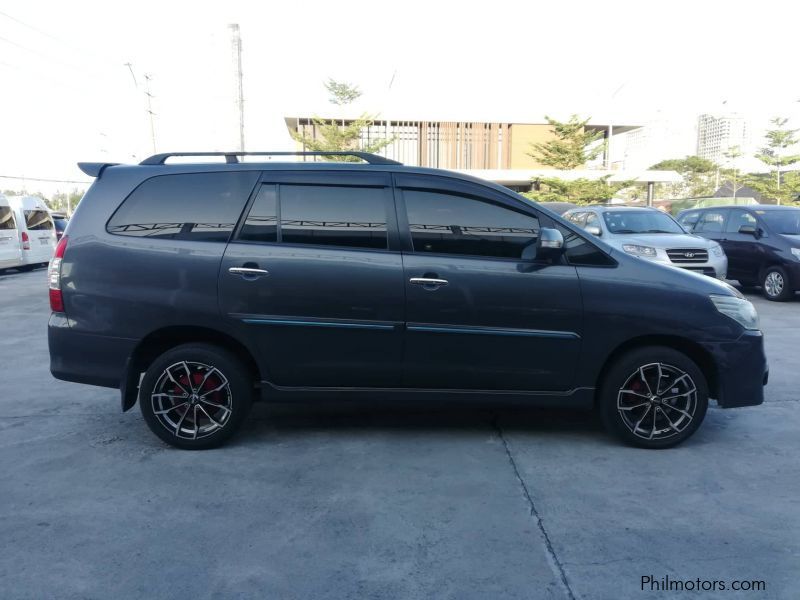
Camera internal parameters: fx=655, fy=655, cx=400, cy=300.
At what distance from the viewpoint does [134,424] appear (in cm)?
497

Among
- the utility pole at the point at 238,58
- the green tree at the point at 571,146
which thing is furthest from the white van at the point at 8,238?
the green tree at the point at 571,146

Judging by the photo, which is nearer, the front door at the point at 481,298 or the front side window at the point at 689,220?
the front door at the point at 481,298

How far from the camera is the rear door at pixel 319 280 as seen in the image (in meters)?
4.22

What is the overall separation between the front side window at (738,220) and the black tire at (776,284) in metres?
1.00

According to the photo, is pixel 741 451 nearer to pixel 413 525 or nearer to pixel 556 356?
pixel 556 356

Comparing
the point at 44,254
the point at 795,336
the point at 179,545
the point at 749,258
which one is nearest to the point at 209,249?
the point at 179,545

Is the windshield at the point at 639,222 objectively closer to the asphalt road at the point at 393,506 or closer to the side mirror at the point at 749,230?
the side mirror at the point at 749,230

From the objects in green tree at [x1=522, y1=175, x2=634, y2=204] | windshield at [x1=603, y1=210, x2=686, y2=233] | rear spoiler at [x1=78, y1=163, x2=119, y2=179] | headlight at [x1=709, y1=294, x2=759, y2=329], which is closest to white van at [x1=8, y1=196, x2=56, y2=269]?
windshield at [x1=603, y1=210, x2=686, y2=233]

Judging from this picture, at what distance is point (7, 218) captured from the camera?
693 inches

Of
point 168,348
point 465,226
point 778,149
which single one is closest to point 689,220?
point 465,226

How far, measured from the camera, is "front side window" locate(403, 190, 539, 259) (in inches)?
169

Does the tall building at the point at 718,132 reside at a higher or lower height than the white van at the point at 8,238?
higher

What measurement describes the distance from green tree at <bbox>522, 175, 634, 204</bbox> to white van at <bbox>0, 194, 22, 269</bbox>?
28582mm

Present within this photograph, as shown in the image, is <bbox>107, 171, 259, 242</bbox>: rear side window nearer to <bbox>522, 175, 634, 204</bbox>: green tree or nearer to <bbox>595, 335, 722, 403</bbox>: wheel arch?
<bbox>595, 335, 722, 403</bbox>: wheel arch
